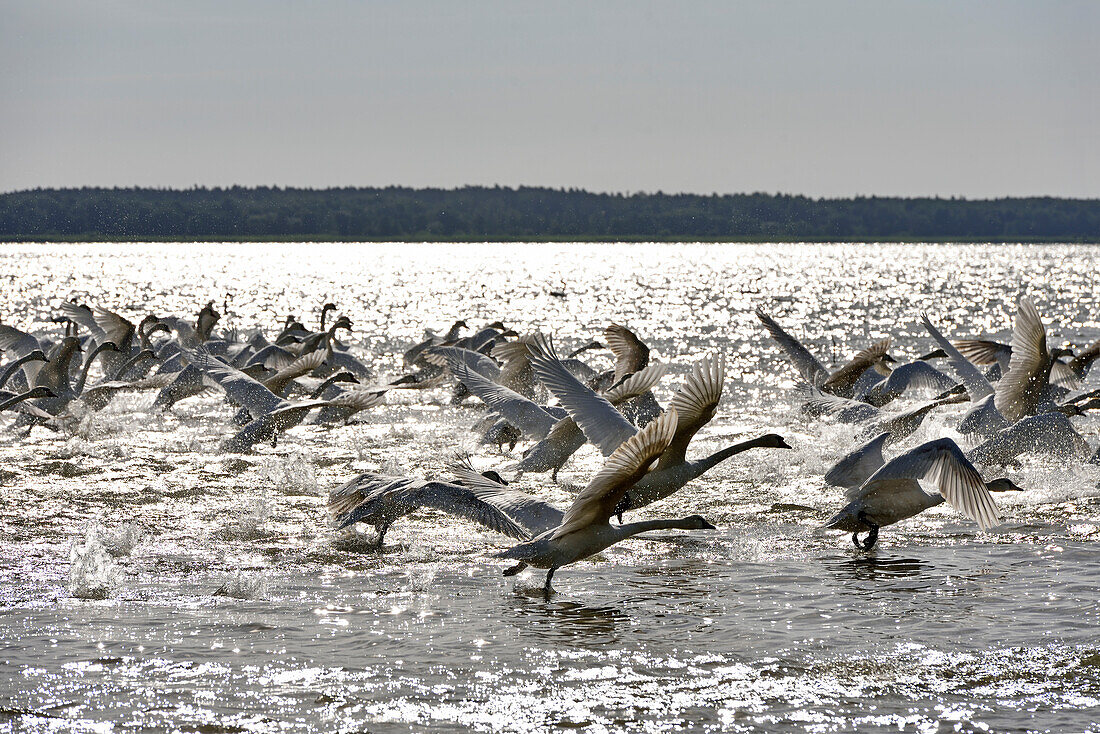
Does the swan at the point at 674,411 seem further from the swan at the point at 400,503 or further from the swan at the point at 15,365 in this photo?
the swan at the point at 15,365

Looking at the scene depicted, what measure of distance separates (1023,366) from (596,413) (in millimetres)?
5504

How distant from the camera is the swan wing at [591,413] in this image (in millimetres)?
10766

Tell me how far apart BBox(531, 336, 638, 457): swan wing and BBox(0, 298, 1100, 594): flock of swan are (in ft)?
0.06

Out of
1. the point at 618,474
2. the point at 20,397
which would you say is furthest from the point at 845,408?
the point at 20,397

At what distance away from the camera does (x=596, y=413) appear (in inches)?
431

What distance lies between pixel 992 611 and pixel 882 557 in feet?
5.34

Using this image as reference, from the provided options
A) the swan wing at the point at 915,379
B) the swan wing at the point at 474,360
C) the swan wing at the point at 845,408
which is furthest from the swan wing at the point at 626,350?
the swan wing at the point at 915,379

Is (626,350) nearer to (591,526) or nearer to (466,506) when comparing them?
(466,506)

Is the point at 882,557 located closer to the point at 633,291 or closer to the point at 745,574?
the point at 745,574

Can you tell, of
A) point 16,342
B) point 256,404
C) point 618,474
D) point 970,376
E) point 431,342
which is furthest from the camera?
point 431,342

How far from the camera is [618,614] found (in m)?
8.70

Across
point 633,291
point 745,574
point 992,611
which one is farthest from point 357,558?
point 633,291

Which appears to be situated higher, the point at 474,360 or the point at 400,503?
the point at 474,360

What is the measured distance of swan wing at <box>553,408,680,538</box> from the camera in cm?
778
